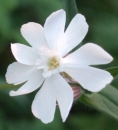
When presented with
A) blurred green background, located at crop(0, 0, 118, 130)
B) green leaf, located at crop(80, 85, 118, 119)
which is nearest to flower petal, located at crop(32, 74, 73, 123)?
green leaf, located at crop(80, 85, 118, 119)

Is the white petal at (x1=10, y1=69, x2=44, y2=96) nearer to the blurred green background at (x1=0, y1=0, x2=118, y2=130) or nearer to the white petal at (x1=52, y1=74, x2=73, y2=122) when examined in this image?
the white petal at (x1=52, y1=74, x2=73, y2=122)

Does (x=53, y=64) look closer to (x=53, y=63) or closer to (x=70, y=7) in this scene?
(x=53, y=63)

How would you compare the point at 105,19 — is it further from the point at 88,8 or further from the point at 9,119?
the point at 9,119

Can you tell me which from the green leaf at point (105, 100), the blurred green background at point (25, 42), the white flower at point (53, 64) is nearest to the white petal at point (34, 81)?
the white flower at point (53, 64)

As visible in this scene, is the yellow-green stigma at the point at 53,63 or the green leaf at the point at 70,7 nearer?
the yellow-green stigma at the point at 53,63

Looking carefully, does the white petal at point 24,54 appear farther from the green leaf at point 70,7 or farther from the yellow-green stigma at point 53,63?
the green leaf at point 70,7

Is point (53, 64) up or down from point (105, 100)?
up

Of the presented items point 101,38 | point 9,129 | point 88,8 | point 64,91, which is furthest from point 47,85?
point 88,8

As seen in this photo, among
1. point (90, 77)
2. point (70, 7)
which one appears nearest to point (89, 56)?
point (90, 77)
